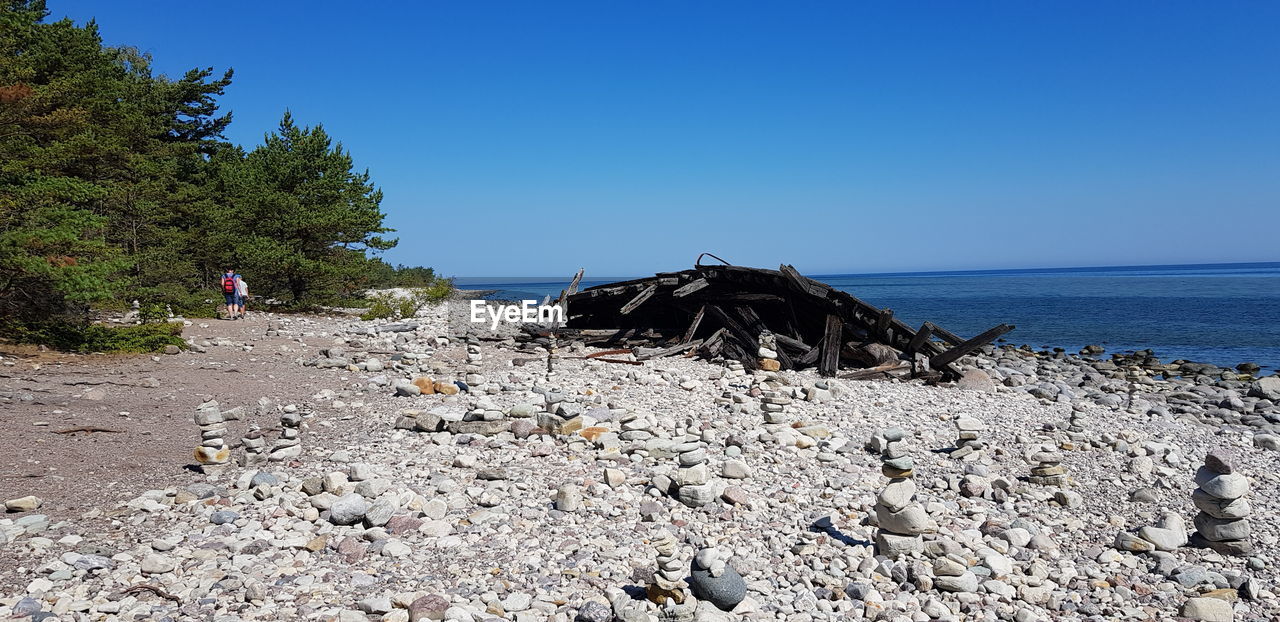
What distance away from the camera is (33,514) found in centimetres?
549

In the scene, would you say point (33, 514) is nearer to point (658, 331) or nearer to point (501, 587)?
point (501, 587)

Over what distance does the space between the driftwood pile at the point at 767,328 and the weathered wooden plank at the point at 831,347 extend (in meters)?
0.02

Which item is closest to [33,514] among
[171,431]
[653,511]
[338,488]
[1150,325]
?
[338,488]

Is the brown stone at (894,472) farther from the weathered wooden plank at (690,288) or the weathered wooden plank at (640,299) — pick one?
the weathered wooden plank at (640,299)

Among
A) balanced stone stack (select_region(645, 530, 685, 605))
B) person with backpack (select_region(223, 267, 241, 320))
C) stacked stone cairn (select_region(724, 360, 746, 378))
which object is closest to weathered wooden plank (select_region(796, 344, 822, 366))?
stacked stone cairn (select_region(724, 360, 746, 378))

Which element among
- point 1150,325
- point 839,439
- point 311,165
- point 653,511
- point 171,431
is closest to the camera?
point 653,511

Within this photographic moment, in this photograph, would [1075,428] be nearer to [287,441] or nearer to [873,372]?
[873,372]

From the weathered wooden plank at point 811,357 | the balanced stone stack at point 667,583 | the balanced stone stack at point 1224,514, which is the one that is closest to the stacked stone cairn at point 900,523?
the balanced stone stack at point 667,583

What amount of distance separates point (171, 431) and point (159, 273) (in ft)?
54.6

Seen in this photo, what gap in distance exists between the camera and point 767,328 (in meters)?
17.2

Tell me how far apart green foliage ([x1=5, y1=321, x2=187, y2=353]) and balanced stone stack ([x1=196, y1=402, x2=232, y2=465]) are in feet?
19.4

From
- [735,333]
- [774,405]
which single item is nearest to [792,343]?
[735,333]

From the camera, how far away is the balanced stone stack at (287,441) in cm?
739

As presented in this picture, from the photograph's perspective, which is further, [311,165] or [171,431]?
[311,165]
